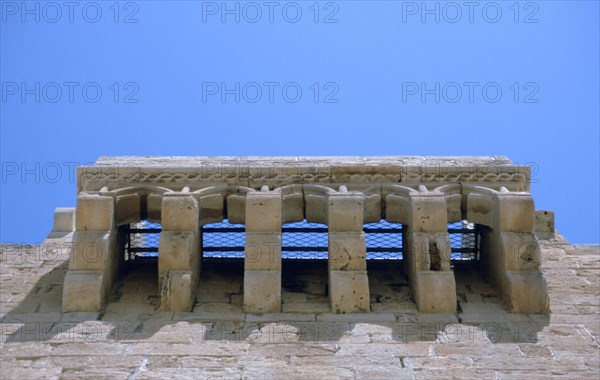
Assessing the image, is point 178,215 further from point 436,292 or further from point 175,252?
point 436,292

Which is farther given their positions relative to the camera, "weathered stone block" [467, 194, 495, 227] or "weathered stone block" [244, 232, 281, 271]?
"weathered stone block" [467, 194, 495, 227]

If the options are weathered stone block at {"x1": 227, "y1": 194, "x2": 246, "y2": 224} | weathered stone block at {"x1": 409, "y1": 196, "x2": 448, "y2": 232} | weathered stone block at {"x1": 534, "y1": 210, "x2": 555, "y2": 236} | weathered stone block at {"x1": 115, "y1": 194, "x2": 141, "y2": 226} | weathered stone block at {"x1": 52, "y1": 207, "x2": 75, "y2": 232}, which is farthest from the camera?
weathered stone block at {"x1": 52, "y1": 207, "x2": 75, "y2": 232}

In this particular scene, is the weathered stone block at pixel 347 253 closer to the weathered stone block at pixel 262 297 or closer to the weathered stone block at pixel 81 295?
the weathered stone block at pixel 262 297

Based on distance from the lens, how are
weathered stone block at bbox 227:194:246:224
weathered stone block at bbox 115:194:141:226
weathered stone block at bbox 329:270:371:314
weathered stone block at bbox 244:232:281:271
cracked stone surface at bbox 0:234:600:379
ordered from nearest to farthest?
1. cracked stone surface at bbox 0:234:600:379
2. weathered stone block at bbox 329:270:371:314
3. weathered stone block at bbox 244:232:281:271
4. weathered stone block at bbox 115:194:141:226
5. weathered stone block at bbox 227:194:246:224

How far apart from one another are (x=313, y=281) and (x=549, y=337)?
2.49 meters

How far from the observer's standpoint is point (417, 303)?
349 inches

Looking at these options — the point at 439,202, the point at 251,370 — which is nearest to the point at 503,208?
the point at 439,202

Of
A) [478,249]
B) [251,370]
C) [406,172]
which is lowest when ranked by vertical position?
[251,370]

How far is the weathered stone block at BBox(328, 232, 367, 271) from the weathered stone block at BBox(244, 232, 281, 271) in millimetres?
513

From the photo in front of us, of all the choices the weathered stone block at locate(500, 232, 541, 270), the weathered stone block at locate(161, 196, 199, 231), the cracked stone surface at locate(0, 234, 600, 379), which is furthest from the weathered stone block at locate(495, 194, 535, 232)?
→ the weathered stone block at locate(161, 196, 199, 231)

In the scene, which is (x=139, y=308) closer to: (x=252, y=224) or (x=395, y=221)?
(x=252, y=224)

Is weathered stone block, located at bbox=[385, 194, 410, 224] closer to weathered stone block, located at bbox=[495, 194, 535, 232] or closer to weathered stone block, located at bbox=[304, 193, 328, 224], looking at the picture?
weathered stone block, located at bbox=[304, 193, 328, 224]

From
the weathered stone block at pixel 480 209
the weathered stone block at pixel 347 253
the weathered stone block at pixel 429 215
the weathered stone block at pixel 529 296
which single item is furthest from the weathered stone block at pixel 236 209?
the weathered stone block at pixel 529 296

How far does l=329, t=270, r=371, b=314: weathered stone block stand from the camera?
8.73m
